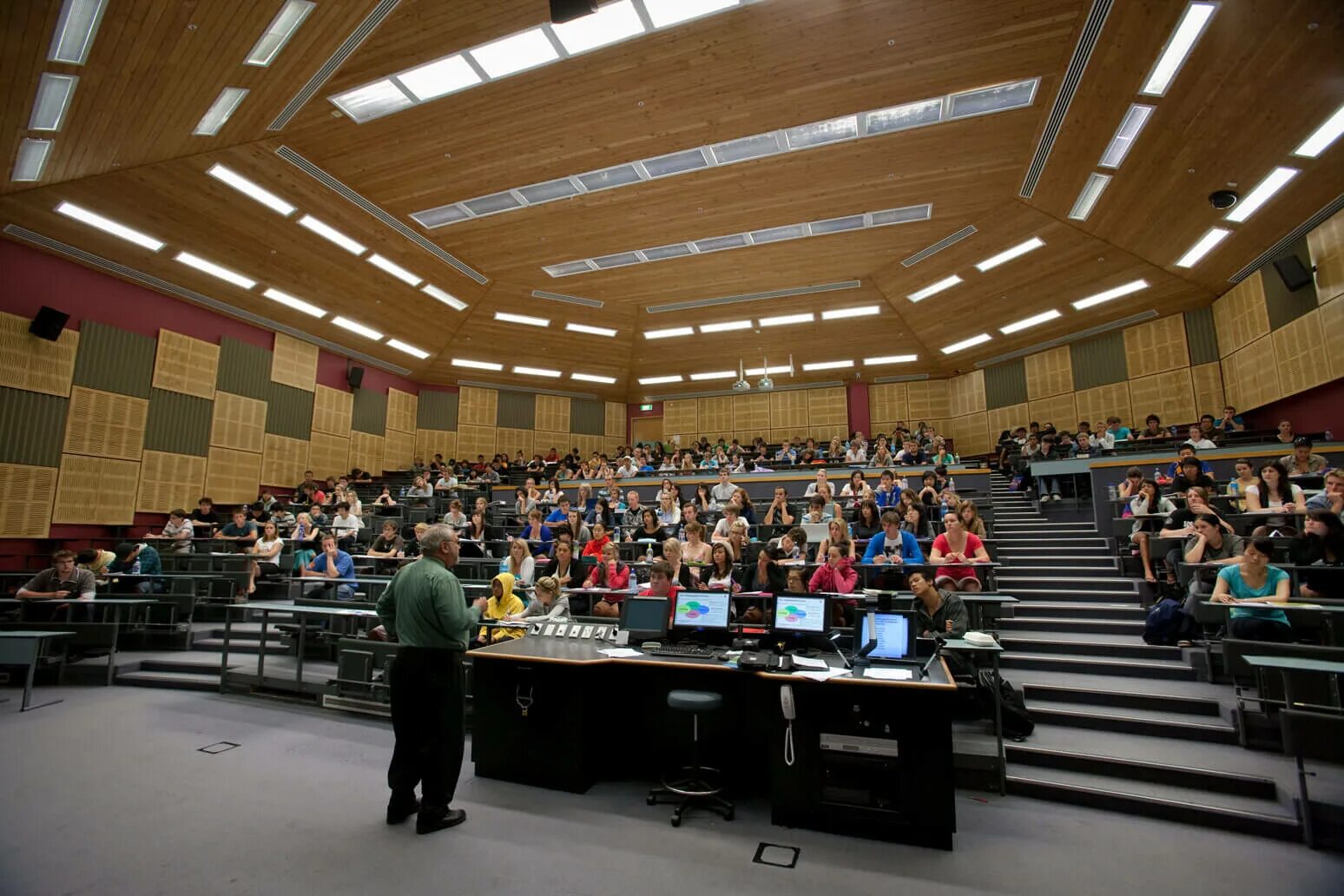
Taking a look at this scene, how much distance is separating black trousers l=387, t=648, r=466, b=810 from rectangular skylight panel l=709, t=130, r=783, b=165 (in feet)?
24.8

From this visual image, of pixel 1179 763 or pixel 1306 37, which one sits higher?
pixel 1306 37

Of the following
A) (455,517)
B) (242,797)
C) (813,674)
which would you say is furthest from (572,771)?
(455,517)

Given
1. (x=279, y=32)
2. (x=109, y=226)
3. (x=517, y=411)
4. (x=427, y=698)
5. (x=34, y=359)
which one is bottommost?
(x=427, y=698)

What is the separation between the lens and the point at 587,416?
19.8 m

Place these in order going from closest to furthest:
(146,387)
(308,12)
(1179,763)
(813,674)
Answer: (813,674), (1179,763), (308,12), (146,387)

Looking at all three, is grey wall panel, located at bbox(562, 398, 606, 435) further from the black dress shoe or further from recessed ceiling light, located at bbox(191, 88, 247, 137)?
the black dress shoe

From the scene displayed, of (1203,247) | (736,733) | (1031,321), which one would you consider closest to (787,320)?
(1031,321)

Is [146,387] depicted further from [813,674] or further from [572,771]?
[813,674]

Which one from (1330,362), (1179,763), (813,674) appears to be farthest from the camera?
(1330,362)

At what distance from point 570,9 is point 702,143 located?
370 centimetres

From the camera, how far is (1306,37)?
6.09m

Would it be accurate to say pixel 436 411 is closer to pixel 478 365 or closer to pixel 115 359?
pixel 478 365

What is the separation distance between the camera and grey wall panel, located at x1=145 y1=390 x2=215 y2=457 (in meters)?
11.2

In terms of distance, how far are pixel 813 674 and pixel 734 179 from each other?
26.0 ft
